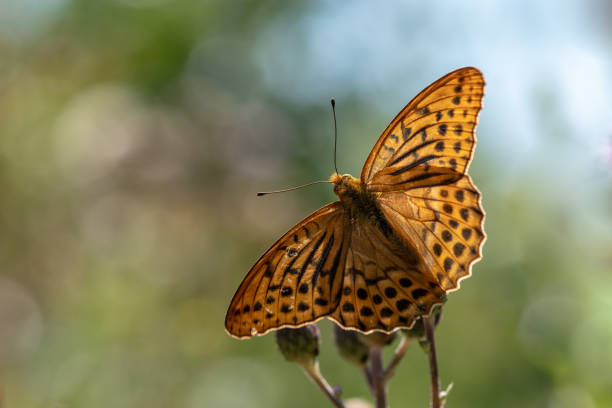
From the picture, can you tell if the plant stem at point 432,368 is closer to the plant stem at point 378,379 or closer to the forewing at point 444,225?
the forewing at point 444,225

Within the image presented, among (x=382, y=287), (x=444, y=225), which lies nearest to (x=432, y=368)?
(x=382, y=287)

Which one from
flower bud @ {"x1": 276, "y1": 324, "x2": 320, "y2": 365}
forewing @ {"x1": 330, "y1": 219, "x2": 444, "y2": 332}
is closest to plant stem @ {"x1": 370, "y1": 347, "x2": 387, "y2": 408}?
flower bud @ {"x1": 276, "y1": 324, "x2": 320, "y2": 365}

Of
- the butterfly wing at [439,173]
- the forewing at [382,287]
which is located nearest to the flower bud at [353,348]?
the forewing at [382,287]

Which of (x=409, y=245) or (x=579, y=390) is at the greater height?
(x=409, y=245)

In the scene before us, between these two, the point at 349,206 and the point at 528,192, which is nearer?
the point at 349,206

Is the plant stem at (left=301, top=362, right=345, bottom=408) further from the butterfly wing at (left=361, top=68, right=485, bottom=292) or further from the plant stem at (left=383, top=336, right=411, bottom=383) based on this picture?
the butterfly wing at (left=361, top=68, right=485, bottom=292)

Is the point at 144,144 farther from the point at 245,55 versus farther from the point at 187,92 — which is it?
the point at 245,55

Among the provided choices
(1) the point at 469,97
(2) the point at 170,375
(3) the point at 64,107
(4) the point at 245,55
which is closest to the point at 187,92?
(4) the point at 245,55
